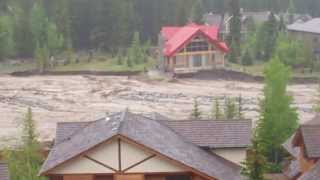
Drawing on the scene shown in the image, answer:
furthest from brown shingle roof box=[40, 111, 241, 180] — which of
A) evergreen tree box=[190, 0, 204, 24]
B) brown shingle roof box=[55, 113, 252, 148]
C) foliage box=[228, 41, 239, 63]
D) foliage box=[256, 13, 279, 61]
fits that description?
evergreen tree box=[190, 0, 204, 24]

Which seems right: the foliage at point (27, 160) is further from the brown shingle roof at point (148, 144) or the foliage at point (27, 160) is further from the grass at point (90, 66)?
the grass at point (90, 66)

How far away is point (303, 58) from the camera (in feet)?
189

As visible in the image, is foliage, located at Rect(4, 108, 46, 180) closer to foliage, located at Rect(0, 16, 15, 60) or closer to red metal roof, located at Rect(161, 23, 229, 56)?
red metal roof, located at Rect(161, 23, 229, 56)

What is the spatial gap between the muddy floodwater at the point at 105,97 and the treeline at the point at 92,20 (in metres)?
9.81

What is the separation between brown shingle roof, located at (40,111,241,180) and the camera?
16609mm

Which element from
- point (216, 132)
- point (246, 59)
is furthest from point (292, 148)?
point (246, 59)

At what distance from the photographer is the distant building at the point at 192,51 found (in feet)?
186

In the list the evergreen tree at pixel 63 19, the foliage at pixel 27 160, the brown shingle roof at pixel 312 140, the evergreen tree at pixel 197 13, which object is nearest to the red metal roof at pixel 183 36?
the evergreen tree at pixel 197 13

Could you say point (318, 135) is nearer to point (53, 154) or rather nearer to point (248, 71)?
point (53, 154)

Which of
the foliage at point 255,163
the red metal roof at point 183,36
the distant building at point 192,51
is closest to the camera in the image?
the foliage at point 255,163

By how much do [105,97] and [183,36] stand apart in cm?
1160

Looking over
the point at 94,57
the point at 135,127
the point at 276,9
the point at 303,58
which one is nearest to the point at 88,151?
the point at 135,127

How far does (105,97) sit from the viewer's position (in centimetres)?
4816

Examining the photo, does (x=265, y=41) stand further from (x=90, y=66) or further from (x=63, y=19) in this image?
(x=63, y=19)
